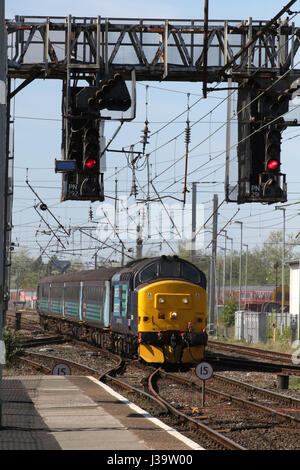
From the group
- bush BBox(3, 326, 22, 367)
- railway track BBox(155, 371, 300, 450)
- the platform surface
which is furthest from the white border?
bush BBox(3, 326, 22, 367)

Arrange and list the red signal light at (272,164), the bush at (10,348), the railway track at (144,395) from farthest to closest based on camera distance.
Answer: the bush at (10,348), the red signal light at (272,164), the railway track at (144,395)

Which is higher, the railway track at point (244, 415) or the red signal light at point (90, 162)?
the red signal light at point (90, 162)

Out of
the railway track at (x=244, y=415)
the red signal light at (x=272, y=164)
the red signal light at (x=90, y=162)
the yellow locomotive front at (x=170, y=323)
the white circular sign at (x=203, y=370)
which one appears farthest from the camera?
the yellow locomotive front at (x=170, y=323)

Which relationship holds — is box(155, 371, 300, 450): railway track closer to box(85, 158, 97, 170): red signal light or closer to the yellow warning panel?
the yellow warning panel

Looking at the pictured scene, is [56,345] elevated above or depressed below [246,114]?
below

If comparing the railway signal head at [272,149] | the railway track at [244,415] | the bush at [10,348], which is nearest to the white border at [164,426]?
the railway track at [244,415]

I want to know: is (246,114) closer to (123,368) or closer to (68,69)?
(68,69)

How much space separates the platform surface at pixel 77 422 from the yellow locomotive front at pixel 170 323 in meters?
4.22

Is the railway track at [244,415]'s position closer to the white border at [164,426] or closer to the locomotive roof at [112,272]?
the white border at [164,426]

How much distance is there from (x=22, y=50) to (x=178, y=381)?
9.58 m

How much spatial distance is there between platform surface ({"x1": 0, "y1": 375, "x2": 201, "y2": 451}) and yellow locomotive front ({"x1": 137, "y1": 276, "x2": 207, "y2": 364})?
4.22 meters

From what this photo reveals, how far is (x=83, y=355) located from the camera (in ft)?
96.5

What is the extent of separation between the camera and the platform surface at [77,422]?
415 inches
